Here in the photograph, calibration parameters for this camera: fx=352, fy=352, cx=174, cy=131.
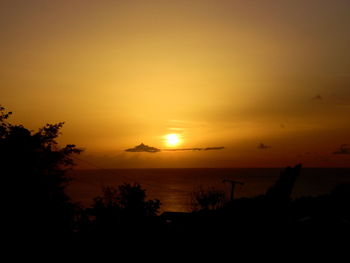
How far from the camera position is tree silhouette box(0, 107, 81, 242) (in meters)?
20.2

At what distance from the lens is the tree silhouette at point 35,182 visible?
20250 mm

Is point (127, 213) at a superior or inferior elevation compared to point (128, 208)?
inferior

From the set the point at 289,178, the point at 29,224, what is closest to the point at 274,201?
the point at 289,178

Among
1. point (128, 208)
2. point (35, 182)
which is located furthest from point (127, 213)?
point (35, 182)

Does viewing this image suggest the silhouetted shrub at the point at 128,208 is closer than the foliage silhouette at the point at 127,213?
No

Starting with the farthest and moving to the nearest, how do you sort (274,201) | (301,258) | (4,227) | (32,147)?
(32,147) < (274,201) < (4,227) < (301,258)

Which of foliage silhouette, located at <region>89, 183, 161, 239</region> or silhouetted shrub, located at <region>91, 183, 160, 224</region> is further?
silhouetted shrub, located at <region>91, 183, 160, 224</region>

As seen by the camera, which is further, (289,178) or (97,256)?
(289,178)

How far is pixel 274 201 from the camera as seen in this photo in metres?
23.6

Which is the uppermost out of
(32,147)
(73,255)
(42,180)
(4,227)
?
(32,147)

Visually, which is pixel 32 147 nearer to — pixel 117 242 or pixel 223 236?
pixel 117 242

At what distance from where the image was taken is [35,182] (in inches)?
902

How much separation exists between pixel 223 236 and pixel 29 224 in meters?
11.0

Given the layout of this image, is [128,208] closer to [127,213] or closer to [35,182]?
[127,213]
